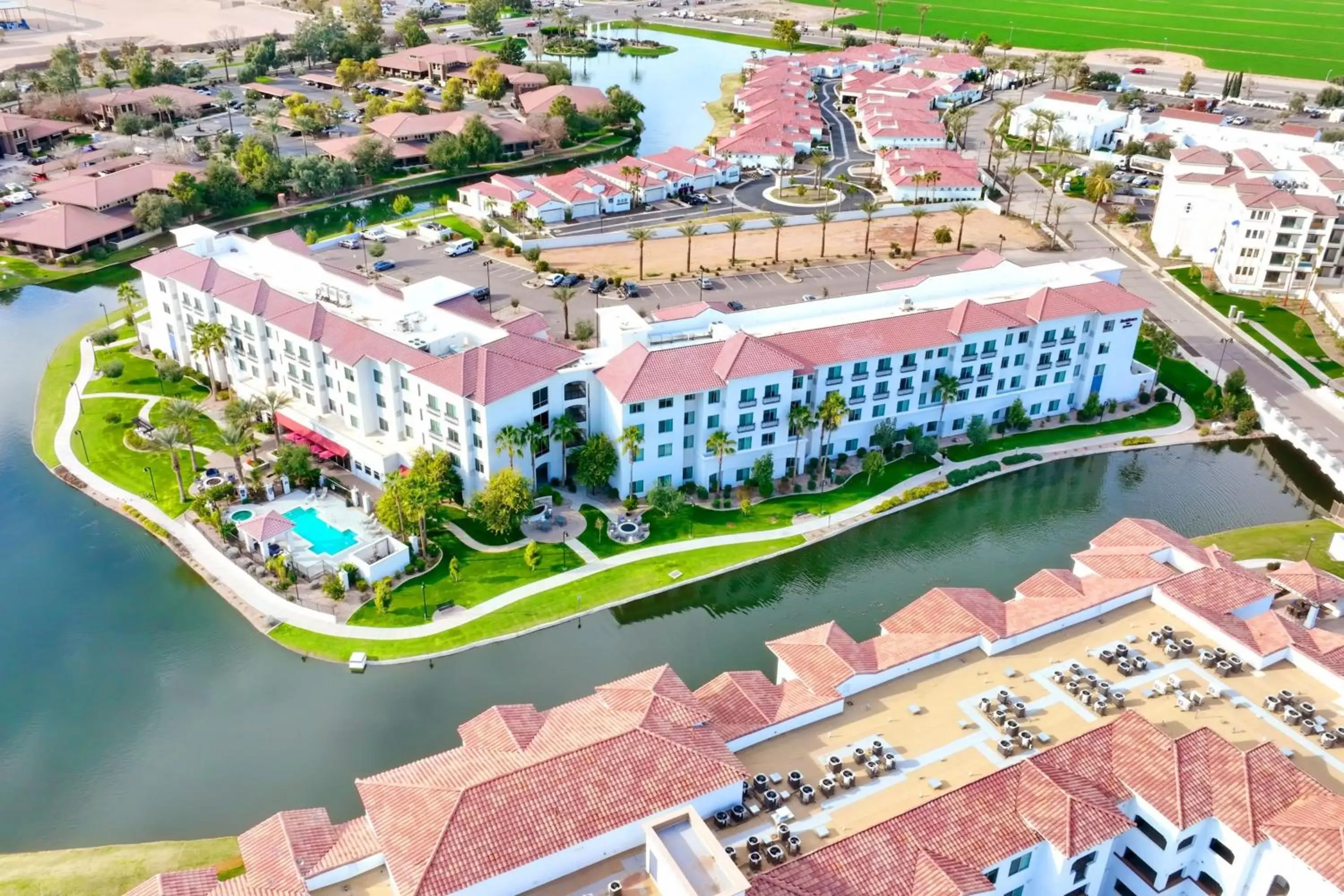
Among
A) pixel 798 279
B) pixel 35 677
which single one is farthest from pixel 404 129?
pixel 35 677

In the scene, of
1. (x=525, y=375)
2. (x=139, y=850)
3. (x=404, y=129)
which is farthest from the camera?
(x=404, y=129)

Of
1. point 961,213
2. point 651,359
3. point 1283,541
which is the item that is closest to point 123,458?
point 651,359

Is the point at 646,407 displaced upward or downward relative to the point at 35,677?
upward

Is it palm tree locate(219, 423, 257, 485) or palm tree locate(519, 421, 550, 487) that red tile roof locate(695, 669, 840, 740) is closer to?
palm tree locate(519, 421, 550, 487)

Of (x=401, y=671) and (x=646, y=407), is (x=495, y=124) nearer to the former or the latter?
(x=646, y=407)

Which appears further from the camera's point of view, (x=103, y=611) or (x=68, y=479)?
(x=68, y=479)
